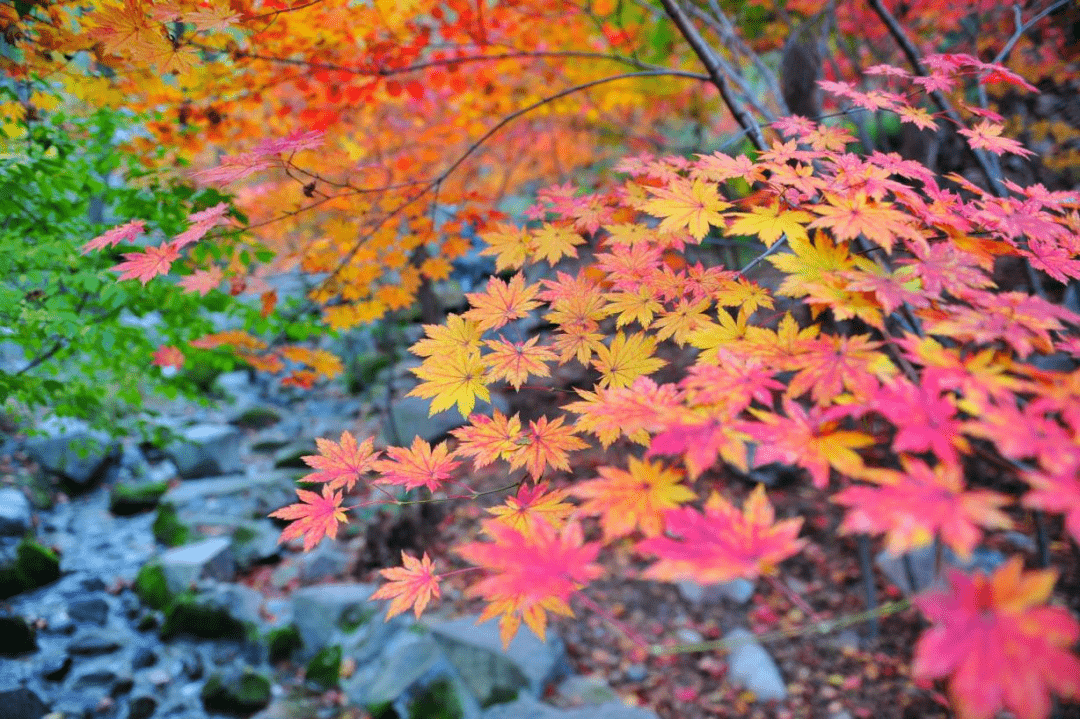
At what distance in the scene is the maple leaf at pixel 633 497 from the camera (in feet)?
3.62

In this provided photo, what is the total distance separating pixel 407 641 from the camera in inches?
168

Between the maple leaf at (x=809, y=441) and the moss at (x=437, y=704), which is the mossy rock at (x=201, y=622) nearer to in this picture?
the moss at (x=437, y=704)

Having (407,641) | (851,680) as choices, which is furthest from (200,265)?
(851,680)

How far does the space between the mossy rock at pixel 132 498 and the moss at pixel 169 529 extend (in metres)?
0.68

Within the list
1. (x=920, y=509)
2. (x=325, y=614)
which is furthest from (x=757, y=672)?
(x=920, y=509)

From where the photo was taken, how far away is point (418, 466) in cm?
167

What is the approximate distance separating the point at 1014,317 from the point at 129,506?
30.1ft

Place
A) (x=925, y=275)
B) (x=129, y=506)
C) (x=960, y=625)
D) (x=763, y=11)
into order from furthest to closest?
1. (x=129, y=506)
2. (x=763, y=11)
3. (x=925, y=275)
4. (x=960, y=625)

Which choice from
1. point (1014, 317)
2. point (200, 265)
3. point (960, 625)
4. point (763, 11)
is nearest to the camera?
point (960, 625)

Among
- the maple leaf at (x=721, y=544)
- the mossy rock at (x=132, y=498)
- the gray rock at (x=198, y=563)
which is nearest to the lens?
the maple leaf at (x=721, y=544)

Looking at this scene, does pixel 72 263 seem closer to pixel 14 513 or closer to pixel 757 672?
pixel 757 672

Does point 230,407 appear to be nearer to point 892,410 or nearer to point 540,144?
point 540,144

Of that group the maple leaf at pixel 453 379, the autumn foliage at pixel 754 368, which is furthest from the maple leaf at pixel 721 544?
the maple leaf at pixel 453 379

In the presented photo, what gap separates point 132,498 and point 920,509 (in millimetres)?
8991
